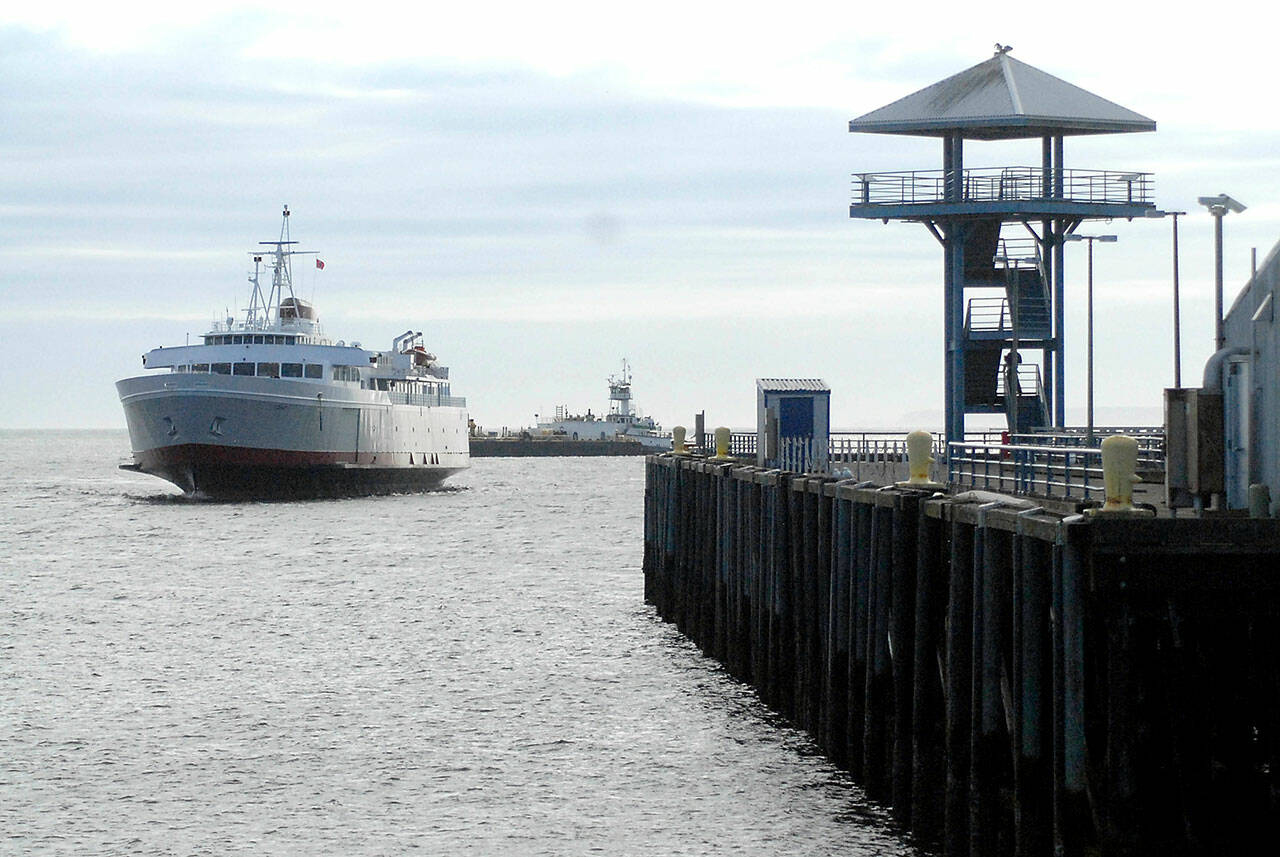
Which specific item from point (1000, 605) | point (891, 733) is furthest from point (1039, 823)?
point (891, 733)

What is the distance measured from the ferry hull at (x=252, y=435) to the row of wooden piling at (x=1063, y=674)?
6910 centimetres

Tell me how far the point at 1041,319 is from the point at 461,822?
1194 inches

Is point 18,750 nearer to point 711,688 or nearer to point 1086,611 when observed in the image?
point 711,688

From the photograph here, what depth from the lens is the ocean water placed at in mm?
19875

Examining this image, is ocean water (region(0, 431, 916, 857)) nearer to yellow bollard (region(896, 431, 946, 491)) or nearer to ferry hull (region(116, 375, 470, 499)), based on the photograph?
yellow bollard (region(896, 431, 946, 491))

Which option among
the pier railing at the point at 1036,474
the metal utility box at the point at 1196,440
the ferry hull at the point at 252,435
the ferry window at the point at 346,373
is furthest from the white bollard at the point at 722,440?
the ferry window at the point at 346,373

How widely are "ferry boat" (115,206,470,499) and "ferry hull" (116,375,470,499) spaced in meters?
0.05

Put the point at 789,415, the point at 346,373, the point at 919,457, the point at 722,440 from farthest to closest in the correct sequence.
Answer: the point at 346,373, the point at 722,440, the point at 789,415, the point at 919,457

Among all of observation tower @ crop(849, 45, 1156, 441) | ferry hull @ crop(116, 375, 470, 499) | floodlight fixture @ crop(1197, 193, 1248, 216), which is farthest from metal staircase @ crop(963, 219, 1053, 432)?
ferry hull @ crop(116, 375, 470, 499)

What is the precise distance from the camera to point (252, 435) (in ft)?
284

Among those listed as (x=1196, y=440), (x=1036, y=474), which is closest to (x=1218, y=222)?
(x=1196, y=440)

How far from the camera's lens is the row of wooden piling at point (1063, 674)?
1298 centimetres

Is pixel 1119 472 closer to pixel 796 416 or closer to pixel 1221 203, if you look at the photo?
pixel 1221 203

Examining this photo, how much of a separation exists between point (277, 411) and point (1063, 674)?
3036 inches
